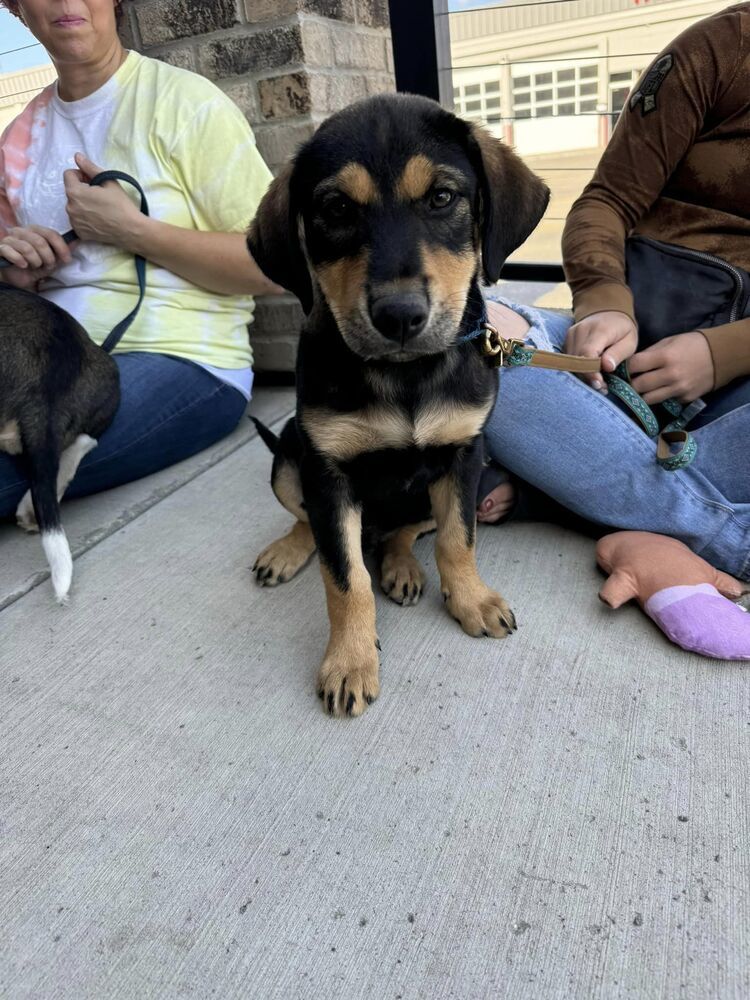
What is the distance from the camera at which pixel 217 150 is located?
9.95ft

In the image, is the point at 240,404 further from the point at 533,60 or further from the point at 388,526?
the point at 533,60

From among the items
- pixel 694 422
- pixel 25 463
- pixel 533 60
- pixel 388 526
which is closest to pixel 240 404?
pixel 25 463

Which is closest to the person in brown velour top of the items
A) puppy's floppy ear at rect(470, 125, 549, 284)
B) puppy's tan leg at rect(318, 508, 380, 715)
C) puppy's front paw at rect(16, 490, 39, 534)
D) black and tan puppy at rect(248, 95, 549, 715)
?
black and tan puppy at rect(248, 95, 549, 715)

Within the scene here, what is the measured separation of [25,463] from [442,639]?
70.8 inches

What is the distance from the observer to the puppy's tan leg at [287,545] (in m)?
2.31

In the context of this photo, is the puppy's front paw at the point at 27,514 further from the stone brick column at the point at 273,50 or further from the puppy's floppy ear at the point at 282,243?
the stone brick column at the point at 273,50

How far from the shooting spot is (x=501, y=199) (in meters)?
1.77

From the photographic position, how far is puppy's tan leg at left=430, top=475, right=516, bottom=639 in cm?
205

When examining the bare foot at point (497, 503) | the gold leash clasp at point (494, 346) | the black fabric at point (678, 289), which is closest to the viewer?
the gold leash clasp at point (494, 346)

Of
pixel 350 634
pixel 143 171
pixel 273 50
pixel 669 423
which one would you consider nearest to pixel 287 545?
pixel 350 634

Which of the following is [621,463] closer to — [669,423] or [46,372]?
[669,423]

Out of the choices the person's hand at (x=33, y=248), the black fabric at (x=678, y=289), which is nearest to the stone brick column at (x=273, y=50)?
the person's hand at (x=33, y=248)

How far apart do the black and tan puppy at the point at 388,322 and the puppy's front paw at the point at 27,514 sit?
1.60m

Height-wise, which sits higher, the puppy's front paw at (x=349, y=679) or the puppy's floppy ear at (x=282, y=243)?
the puppy's floppy ear at (x=282, y=243)
